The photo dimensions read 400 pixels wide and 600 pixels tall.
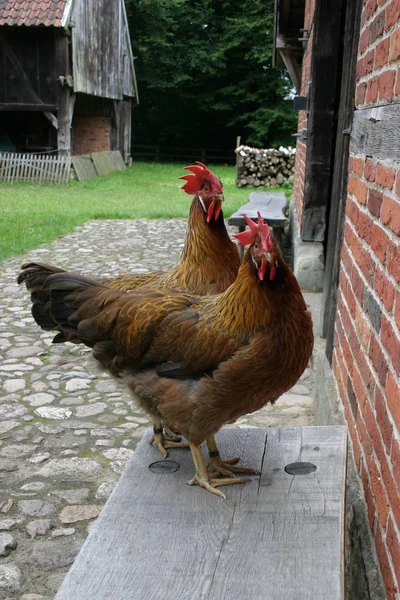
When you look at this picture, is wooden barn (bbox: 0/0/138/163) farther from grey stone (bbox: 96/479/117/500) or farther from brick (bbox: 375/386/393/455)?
brick (bbox: 375/386/393/455)

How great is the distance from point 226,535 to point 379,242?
4.06 feet

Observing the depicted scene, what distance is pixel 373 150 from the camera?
265 cm

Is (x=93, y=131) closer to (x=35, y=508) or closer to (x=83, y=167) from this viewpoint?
(x=83, y=167)

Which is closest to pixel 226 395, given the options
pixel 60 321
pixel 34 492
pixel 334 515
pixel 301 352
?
pixel 301 352

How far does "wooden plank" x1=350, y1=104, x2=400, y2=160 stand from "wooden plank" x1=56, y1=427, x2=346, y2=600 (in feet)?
4.09

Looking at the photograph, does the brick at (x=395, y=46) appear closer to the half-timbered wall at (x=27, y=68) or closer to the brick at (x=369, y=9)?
the brick at (x=369, y=9)

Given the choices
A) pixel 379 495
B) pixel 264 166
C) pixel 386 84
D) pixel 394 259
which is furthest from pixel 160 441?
pixel 264 166

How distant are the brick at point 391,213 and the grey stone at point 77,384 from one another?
3.14 metres


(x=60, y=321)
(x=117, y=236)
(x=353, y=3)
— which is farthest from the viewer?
(x=117, y=236)

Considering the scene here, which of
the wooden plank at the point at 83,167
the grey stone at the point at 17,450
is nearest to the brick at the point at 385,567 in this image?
the grey stone at the point at 17,450

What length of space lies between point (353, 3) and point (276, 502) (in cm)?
356

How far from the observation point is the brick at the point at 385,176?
7.55ft

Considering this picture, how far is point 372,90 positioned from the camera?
276 centimetres

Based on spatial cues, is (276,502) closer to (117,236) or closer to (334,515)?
(334,515)
